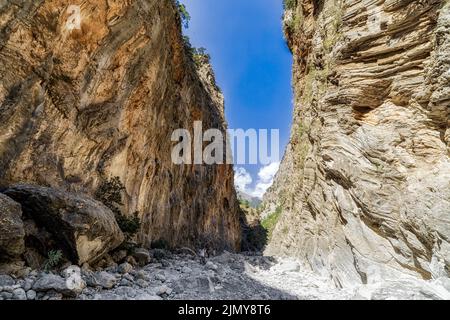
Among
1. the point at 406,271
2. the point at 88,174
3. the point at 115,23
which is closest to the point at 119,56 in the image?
the point at 115,23

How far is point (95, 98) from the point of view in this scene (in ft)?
30.8

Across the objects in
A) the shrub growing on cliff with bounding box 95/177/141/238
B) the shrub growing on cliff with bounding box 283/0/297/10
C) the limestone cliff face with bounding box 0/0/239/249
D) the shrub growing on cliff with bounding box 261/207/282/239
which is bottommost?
the shrub growing on cliff with bounding box 261/207/282/239

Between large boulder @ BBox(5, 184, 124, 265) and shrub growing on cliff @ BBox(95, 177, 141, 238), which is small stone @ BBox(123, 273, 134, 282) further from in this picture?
shrub growing on cliff @ BBox(95, 177, 141, 238)

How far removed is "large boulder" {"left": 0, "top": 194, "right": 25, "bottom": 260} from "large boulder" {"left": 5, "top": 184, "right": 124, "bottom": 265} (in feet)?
2.50

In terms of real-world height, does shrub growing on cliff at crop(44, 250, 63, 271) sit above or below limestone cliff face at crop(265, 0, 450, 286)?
below

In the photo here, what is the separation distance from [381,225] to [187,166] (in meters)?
14.2

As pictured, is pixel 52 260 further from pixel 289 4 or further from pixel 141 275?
pixel 289 4

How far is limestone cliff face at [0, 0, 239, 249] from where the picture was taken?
273 inches

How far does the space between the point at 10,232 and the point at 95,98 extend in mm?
5756

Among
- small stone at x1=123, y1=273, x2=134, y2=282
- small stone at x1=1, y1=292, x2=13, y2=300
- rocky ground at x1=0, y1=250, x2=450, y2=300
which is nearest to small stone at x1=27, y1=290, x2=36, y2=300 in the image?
rocky ground at x1=0, y1=250, x2=450, y2=300

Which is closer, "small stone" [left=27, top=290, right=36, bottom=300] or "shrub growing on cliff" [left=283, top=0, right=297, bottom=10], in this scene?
"small stone" [left=27, top=290, right=36, bottom=300]

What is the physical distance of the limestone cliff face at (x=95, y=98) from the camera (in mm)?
6934

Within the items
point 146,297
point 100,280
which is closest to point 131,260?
point 100,280
